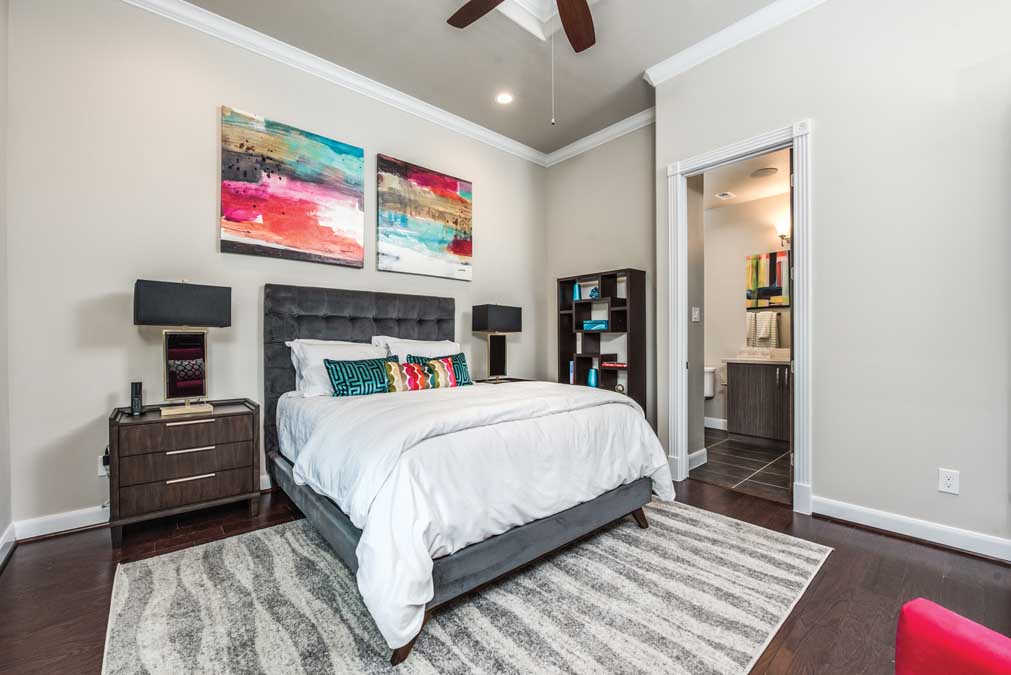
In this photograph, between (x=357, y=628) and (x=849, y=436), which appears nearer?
(x=357, y=628)

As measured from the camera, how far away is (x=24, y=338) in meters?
2.38

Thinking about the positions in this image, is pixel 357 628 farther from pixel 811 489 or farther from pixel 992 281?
pixel 992 281

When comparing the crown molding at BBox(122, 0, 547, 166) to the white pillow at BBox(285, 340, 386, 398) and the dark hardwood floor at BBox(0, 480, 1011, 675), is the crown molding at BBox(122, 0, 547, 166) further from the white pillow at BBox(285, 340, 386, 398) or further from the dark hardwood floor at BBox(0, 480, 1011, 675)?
the dark hardwood floor at BBox(0, 480, 1011, 675)

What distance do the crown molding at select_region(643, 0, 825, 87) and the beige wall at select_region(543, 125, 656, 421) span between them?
0.67 meters

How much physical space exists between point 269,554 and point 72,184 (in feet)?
7.57

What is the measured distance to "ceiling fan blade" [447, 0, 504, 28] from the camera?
7.55 feet

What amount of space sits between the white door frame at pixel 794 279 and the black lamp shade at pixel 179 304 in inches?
121

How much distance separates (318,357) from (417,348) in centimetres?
74

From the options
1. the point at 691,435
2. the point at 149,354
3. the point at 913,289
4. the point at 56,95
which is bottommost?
the point at 691,435

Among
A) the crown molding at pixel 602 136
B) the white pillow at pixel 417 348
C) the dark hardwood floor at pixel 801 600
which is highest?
the crown molding at pixel 602 136

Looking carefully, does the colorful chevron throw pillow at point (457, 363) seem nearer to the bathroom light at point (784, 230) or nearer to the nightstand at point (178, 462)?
the nightstand at point (178, 462)

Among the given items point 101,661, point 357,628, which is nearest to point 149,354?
point 101,661

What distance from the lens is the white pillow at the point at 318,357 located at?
9.49ft

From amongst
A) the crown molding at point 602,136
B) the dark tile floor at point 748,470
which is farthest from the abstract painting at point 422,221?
the dark tile floor at point 748,470
